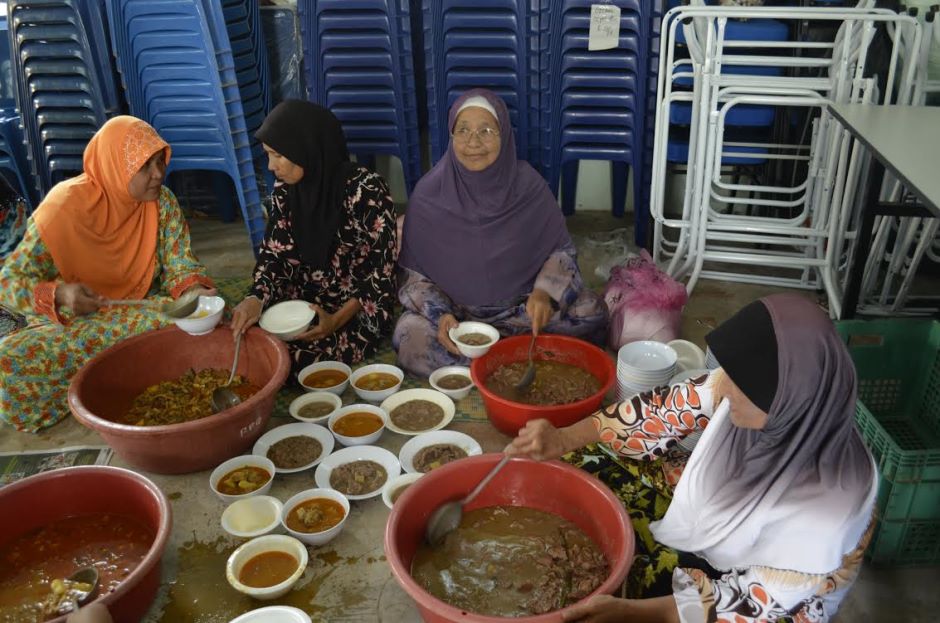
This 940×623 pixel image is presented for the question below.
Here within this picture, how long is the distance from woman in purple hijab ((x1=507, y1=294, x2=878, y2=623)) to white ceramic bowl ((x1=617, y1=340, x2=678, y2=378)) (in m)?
0.92

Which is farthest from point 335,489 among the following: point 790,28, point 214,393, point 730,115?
point 790,28

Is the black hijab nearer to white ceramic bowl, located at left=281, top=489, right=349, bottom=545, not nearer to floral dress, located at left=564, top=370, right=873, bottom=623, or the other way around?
white ceramic bowl, located at left=281, top=489, right=349, bottom=545

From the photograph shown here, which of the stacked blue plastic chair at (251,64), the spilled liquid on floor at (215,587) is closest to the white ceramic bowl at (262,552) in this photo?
the spilled liquid on floor at (215,587)

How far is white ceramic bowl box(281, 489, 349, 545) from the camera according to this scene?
2148mm

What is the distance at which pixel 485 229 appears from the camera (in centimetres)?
317

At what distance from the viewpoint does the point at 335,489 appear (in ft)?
7.85

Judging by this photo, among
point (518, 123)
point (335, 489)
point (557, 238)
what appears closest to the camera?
point (335, 489)

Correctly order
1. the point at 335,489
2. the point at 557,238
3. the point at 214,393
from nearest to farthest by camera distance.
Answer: the point at 335,489 → the point at 214,393 → the point at 557,238

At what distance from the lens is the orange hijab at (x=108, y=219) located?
2.81 m

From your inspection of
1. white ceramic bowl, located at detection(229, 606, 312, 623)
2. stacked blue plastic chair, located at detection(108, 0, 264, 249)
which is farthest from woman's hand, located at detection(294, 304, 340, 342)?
stacked blue plastic chair, located at detection(108, 0, 264, 249)

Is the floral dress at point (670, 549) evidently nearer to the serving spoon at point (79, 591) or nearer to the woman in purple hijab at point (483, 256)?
the woman in purple hijab at point (483, 256)

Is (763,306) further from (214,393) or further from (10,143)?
(10,143)

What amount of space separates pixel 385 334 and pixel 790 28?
102 inches

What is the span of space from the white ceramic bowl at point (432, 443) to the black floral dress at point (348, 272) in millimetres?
780
